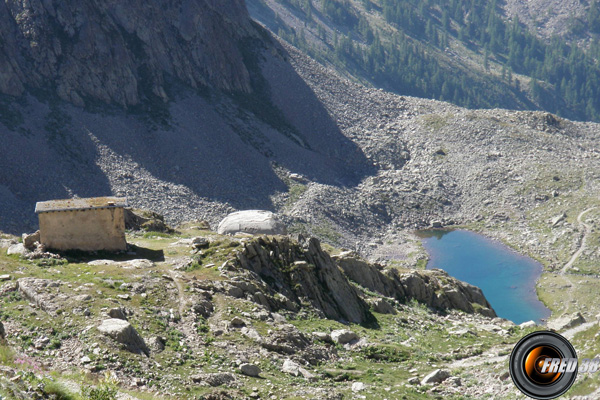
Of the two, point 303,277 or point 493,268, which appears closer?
point 303,277

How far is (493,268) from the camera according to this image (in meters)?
99.3

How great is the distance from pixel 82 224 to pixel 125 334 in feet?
48.1

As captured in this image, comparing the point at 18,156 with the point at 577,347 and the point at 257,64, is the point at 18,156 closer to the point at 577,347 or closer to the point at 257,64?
the point at 257,64

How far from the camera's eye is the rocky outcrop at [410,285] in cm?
5159

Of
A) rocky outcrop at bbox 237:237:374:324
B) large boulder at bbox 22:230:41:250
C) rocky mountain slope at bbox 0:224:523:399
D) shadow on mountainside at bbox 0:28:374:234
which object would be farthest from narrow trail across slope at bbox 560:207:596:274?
large boulder at bbox 22:230:41:250

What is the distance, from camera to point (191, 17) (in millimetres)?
128625


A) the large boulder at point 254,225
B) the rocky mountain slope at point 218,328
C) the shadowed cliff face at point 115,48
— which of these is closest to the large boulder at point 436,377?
the rocky mountain slope at point 218,328

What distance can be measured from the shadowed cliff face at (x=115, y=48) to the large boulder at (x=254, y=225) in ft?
176

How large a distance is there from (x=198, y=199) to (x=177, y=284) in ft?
211

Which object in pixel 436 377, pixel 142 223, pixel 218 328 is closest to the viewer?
pixel 436 377

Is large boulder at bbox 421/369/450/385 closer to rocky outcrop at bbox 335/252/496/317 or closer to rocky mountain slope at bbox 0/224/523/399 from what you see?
rocky mountain slope at bbox 0/224/523/399

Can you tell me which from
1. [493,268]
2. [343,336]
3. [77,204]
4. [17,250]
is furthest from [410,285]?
[493,268]

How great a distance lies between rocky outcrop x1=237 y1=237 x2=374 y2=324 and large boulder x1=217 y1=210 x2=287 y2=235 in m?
13.6

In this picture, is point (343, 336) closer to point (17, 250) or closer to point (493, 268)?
point (17, 250)
